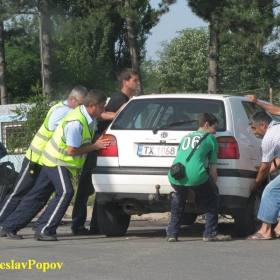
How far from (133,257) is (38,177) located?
240 centimetres

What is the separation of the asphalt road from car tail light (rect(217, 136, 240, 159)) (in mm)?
919

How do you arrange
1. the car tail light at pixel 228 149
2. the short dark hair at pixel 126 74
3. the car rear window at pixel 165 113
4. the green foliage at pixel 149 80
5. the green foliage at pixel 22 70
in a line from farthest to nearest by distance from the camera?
the green foliage at pixel 149 80 → the green foliage at pixel 22 70 → the short dark hair at pixel 126 74 → the car rear window at pixel 165 113 → the car tail light at pixel 228 149

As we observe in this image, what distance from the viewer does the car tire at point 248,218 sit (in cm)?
973

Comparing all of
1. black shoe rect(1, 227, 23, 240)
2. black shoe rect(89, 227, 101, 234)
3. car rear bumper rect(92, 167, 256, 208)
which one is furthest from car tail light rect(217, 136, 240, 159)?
black shoe rect(1, 227, 23, 240)

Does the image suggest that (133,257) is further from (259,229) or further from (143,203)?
(259,229)

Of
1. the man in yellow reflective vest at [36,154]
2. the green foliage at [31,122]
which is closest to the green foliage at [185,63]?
the green foliage at [31,122]

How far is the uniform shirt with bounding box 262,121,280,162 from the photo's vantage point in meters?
9.62

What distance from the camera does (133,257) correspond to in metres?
8.29

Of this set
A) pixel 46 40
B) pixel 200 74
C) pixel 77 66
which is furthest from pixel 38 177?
pixel 200 74

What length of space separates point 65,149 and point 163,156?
116 centimetres

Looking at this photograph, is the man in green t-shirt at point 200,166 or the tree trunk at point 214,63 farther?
the tree trunk at point 214,63

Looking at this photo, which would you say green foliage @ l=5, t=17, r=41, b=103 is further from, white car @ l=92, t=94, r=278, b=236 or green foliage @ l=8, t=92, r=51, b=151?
white car @ l=92, t=94, r=278, b=236

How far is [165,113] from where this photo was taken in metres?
9.92

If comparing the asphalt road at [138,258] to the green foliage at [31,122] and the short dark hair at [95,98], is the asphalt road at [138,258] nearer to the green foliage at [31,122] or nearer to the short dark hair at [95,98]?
the short dark hair at [95,98]
